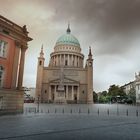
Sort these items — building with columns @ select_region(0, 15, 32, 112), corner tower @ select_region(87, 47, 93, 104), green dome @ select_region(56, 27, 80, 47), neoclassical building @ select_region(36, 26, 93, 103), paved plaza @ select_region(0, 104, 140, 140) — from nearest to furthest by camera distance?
paved plaza @ select_region(0, 104, 140, 140), building with columns @ select_region(0, 15, 32, 112), neoclassical building @ select_region(36, 26, 93, 103), corner tower @ select_region(87, 47, 93, 104), green dome @ select_region(56, 27, 80, 47)

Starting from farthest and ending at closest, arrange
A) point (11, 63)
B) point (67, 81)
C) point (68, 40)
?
1. point (68, 40)
2. point (67, 81)
3. point (11, 63)

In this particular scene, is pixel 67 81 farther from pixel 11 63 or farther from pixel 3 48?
pixel 3 48

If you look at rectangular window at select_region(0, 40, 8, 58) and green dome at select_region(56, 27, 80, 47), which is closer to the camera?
rectangular window at select_region(0, 40, 8, 58)

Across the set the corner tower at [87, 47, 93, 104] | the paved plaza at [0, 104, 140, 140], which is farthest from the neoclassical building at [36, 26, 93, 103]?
the paved plaza at [0, 104, 140, 140]

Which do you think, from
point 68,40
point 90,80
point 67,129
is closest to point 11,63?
point 67,129

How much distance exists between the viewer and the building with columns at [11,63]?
1056 inches

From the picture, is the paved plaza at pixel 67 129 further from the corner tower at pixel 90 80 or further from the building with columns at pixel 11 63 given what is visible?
the corner tower at pixel 90 80

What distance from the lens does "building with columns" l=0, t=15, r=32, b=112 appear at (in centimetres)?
2683

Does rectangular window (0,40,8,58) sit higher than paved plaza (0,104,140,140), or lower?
higher

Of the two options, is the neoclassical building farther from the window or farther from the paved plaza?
the paved plaza

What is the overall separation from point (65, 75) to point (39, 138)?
11166 cm

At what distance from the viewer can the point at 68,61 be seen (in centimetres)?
13812

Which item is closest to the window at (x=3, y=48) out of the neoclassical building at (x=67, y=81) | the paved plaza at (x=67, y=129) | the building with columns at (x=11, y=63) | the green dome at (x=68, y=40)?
the building with columns at (x=11, y=63)

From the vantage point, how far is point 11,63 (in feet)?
94.5
